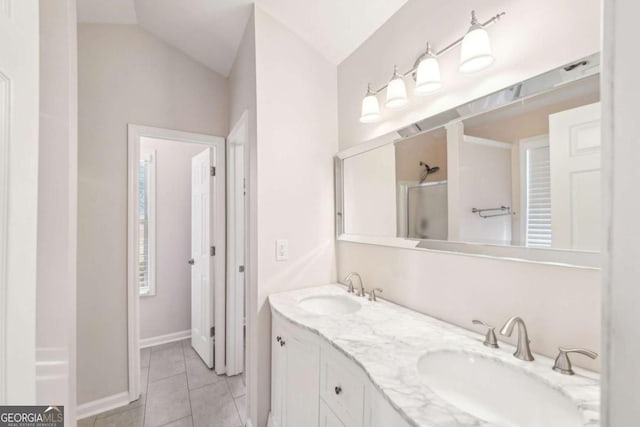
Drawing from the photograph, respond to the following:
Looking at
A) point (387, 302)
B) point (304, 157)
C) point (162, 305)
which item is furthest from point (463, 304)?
point (162, 305)

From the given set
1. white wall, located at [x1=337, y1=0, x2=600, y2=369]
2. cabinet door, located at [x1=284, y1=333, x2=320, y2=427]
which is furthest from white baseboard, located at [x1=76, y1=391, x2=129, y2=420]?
white wall, located at [x1=337, y1=0, x2=600, y2=369]

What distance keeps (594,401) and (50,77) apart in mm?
1892

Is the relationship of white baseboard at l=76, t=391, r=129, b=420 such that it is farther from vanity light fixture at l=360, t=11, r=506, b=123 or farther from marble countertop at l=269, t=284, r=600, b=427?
vanity light fixture at l=360, t=11, r=506, b=123

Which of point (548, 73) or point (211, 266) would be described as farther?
point (211, 266)

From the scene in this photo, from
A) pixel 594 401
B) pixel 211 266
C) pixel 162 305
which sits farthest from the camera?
pixel 162 305

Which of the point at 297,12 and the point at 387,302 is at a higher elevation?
the point at 297,12

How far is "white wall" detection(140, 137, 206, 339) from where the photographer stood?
3020 mm

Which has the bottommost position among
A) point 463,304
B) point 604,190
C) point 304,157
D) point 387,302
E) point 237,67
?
point 387,302

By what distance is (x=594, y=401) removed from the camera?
2.23 ft

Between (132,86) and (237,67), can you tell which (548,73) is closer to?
(237,67)

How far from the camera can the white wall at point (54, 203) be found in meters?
0.92

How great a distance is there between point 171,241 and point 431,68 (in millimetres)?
3079

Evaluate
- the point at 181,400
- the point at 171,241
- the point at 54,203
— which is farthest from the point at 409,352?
the point at 171,241

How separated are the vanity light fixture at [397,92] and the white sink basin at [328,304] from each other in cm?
113
